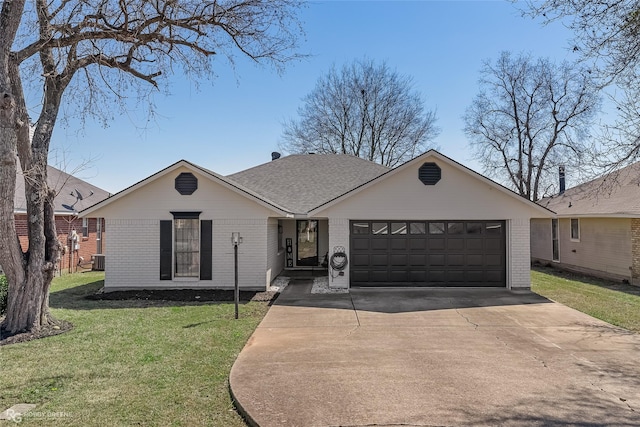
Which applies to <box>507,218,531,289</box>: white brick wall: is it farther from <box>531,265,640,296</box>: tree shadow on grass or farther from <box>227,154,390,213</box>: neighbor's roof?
<box>227,154,390,213</box>: neighbor's roof

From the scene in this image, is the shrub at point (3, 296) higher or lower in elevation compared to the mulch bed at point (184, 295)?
higher

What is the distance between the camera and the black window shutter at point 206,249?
1287cm

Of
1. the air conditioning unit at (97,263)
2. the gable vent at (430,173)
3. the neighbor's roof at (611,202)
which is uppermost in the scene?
the gable vent at (430,173)

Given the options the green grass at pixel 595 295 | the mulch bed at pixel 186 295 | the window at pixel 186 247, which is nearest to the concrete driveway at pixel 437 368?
the green grass at pixel 595 295

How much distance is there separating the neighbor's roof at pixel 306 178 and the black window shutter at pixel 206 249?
9.91 ft

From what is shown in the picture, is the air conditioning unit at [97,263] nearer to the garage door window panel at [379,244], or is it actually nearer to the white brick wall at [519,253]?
the garage door window panel at [379,244]

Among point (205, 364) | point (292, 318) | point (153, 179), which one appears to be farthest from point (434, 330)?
point (153, 179)

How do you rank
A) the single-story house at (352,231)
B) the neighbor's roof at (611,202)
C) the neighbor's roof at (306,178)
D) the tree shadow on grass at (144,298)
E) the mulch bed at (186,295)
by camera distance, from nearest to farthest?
the tree shadow on grass at (144,298), the mulch bed at (186,295), the single-story house at (352,231), the neighbor's roof at (611,202), the neighbor's roof at (306,178)

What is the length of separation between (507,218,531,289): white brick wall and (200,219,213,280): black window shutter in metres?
9.28

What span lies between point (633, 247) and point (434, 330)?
1061 centimetres

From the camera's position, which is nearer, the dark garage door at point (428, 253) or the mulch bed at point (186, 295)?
the mulch bed at point (186, 295)

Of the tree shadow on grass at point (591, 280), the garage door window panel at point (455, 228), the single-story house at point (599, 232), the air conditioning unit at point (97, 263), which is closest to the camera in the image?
the garage door window panel at point (455, 228)

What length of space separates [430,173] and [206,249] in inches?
290

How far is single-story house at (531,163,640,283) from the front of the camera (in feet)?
46.9
